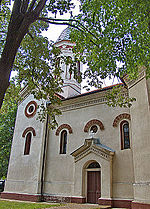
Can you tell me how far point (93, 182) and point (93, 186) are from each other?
0.23 m

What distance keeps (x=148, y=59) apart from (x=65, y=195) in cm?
1041

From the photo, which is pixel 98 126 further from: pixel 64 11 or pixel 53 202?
pixel 64 11

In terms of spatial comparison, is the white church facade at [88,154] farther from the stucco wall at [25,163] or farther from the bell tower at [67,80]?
the bell tower at [67,80]

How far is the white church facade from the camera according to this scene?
10.5 meters

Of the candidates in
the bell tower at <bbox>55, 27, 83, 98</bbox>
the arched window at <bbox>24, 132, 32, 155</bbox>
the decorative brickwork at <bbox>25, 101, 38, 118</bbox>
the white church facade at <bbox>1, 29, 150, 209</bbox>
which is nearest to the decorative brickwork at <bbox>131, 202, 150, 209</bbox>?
the white church facade at <bbox>1, 29, 150, 209</bbox>

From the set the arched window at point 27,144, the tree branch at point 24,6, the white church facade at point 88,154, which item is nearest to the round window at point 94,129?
the white church facade at point 88,154

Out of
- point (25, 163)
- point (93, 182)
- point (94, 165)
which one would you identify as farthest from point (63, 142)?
point (93, 182)

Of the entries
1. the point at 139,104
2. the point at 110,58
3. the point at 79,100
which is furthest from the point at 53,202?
the point at 110,58

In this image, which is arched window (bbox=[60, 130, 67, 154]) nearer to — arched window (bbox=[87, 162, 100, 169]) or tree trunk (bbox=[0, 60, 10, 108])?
arched window (bbox=[87, 162, 100, 169])

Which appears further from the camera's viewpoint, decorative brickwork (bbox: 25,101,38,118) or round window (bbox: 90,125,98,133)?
decorative brickwork (bbox: 25,101,38,118)

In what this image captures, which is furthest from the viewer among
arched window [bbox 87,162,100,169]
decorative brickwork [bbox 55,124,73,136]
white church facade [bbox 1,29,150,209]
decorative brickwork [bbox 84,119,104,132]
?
decorative brickwork [bbox 55,124,73,136]

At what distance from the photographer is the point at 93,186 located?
12.8 m

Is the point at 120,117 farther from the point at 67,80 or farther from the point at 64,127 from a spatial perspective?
the point at 67,80

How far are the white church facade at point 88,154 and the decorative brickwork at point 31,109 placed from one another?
26 millimetres
